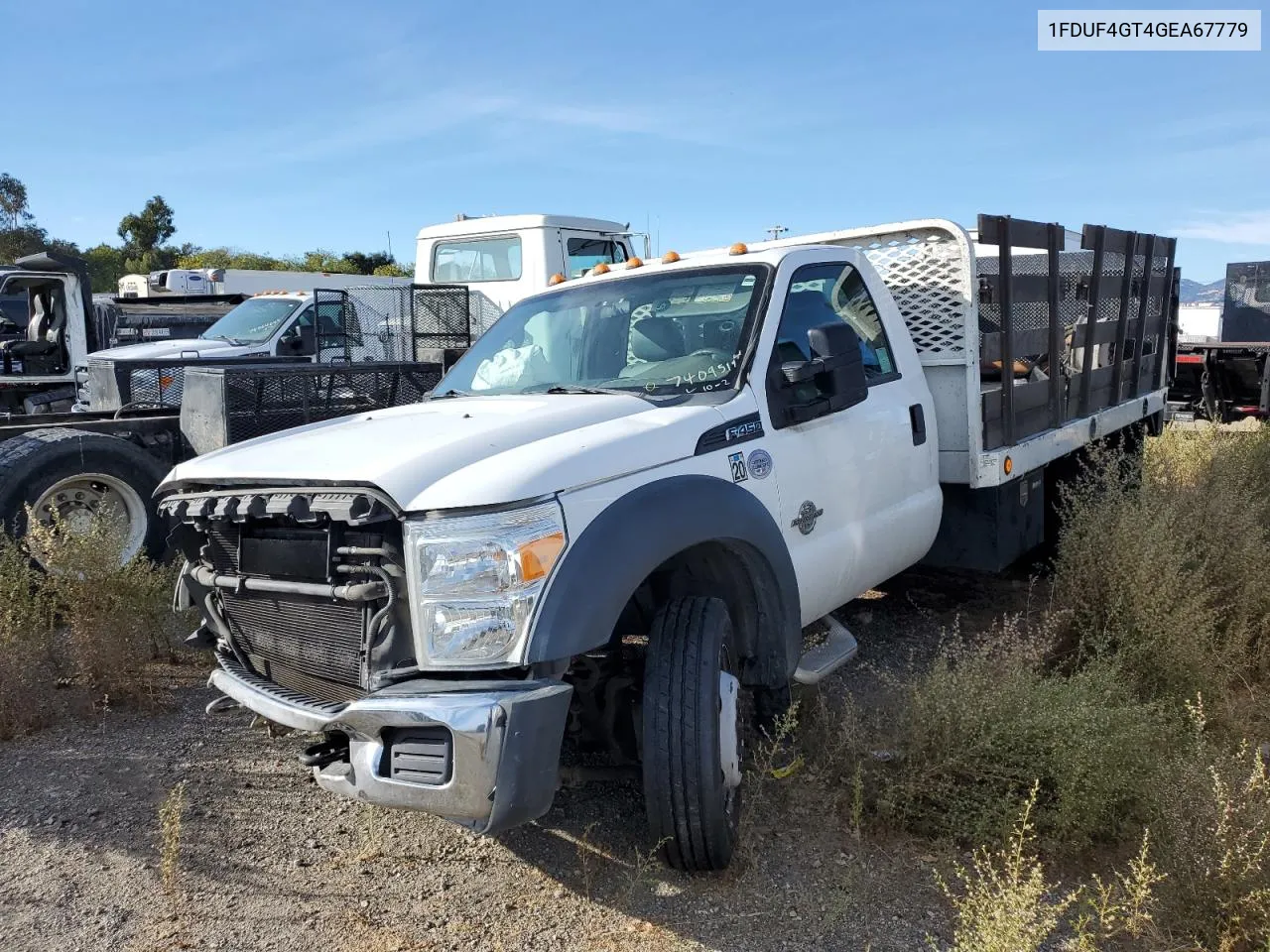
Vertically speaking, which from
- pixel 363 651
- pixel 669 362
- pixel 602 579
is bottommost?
pixel 363 651

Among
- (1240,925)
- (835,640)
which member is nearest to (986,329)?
(835,640)

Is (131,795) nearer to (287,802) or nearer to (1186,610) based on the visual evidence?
(287,802)

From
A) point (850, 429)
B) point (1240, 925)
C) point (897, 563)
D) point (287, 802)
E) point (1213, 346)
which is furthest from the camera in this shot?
point (1213, 346)

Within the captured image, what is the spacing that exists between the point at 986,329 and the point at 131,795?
4427 mm

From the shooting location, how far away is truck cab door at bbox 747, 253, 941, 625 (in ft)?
12.7

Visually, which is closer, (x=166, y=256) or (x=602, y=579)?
(x=602, y=579)

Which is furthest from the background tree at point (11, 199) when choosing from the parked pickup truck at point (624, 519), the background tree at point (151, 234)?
the parked pickup truck at point (624, 519)

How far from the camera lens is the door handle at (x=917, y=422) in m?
4.78

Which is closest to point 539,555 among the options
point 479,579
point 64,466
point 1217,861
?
point 479,579

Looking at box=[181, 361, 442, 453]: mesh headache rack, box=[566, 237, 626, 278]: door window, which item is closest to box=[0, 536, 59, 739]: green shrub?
box=[181, 361, 442, 453]: mesh headache rack

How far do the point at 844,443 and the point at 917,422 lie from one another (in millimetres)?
778

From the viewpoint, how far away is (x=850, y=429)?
425cm

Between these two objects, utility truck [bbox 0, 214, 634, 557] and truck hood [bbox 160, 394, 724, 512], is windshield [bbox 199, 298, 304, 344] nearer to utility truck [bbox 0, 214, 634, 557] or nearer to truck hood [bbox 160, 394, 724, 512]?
utility truck [bbox 0, 214, 634, 557]

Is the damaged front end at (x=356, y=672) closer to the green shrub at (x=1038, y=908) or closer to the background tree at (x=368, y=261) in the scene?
the green shrub at (x=1038, y=908)
